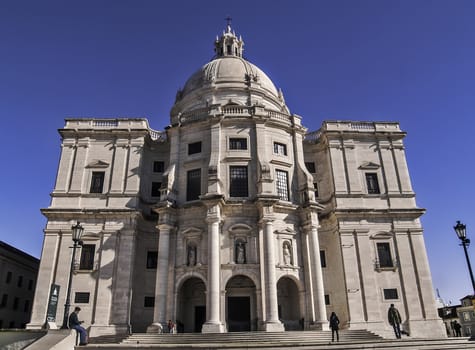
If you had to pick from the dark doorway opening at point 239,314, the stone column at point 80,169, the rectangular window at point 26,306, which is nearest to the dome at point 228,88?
the stone column at point 80,169

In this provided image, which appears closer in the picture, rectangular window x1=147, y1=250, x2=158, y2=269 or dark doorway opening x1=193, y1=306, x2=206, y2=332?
dark doorway opening x1=193, y1=306, x2=206, y2=332

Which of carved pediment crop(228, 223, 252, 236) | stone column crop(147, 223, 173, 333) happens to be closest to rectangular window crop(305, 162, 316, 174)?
carved pediment crop(228, 223, 252, 236)

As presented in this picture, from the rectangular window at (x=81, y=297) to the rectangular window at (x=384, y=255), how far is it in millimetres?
24478

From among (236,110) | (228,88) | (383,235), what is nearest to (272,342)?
(383,235)

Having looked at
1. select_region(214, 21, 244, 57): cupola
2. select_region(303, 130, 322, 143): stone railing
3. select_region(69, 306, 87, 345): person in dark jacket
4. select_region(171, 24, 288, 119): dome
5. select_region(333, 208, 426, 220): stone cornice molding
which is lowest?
select_region(69, 306, 87, 345): person in dark jacket

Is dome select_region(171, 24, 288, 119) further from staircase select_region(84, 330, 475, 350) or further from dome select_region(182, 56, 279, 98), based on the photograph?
staircase select_region(84, 330, 475, 350)

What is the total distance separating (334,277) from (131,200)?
19045mm

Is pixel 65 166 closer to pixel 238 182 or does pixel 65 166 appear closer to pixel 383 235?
pixel 238 182

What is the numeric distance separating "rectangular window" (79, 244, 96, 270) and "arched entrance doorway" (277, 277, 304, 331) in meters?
15.7

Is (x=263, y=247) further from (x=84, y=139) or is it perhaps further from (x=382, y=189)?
(x=84, y=139)

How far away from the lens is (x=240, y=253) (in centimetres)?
2991

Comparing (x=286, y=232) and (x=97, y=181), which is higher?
(x=97, y=181)

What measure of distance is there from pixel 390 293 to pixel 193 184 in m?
19.0

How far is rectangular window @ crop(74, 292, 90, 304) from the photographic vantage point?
100ft
